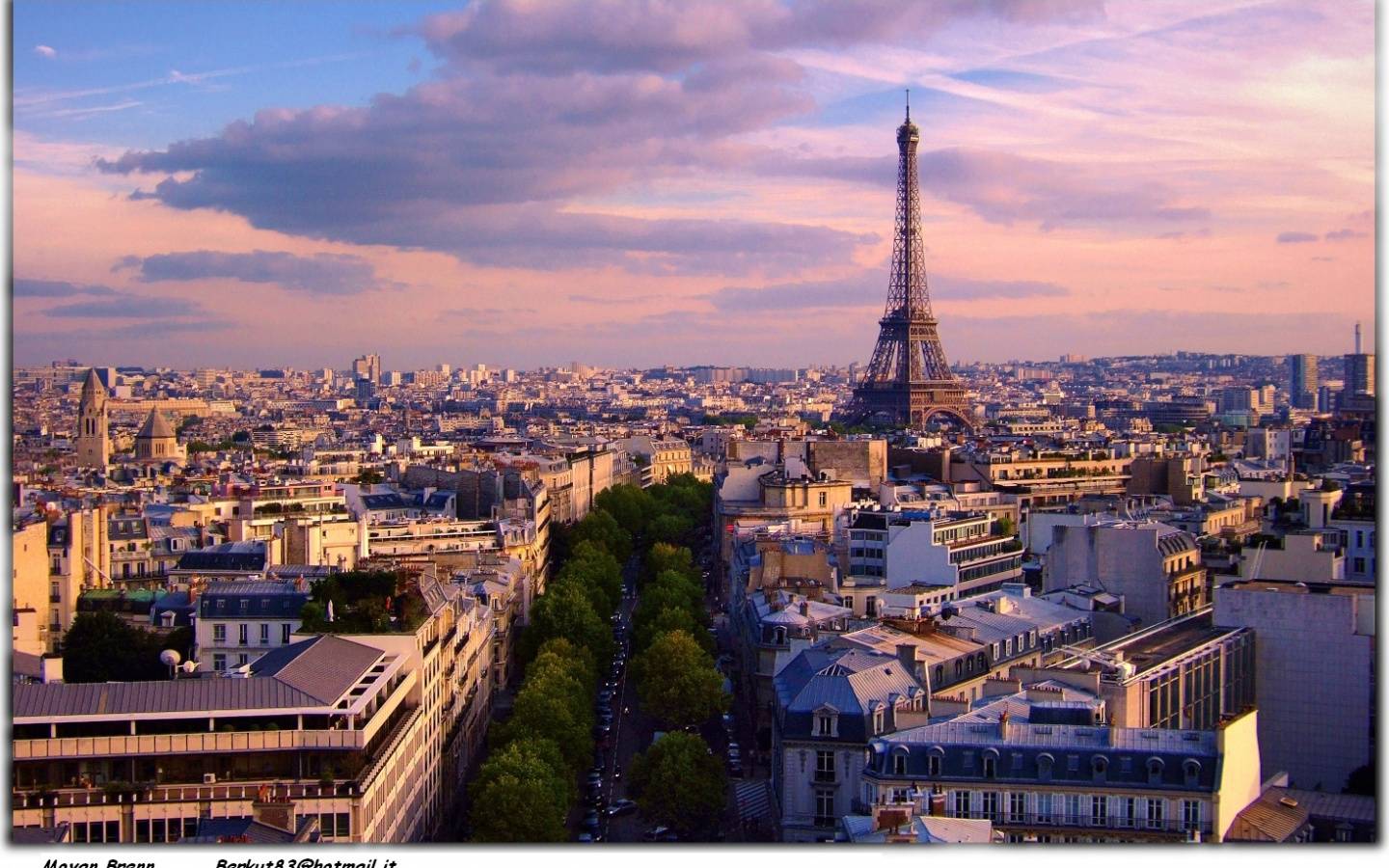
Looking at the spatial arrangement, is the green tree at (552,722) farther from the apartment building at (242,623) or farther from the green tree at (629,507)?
the green tree at (629,507)

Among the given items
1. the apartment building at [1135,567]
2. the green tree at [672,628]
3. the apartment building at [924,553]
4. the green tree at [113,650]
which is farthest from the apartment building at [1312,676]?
the green tree at [113,650]

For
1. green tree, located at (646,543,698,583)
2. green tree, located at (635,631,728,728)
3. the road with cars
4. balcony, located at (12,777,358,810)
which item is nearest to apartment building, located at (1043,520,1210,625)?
the road with cars

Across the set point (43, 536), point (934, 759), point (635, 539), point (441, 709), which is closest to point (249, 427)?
point (635, 539)

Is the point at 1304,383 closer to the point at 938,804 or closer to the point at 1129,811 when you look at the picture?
the point at 1129,811

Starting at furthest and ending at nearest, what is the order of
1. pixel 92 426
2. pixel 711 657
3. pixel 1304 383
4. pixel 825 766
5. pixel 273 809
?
1. pixel 1304 383
2. pixel 92 426
3. pixel 711 657
4. pixel 825 766
5. pixel 273 809

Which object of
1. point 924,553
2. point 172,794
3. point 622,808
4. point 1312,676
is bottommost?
point 622,808

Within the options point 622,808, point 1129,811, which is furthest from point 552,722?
point 1129,811

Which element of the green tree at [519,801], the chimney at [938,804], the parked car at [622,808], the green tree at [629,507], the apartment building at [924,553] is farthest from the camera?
the green tree at [629,507]
